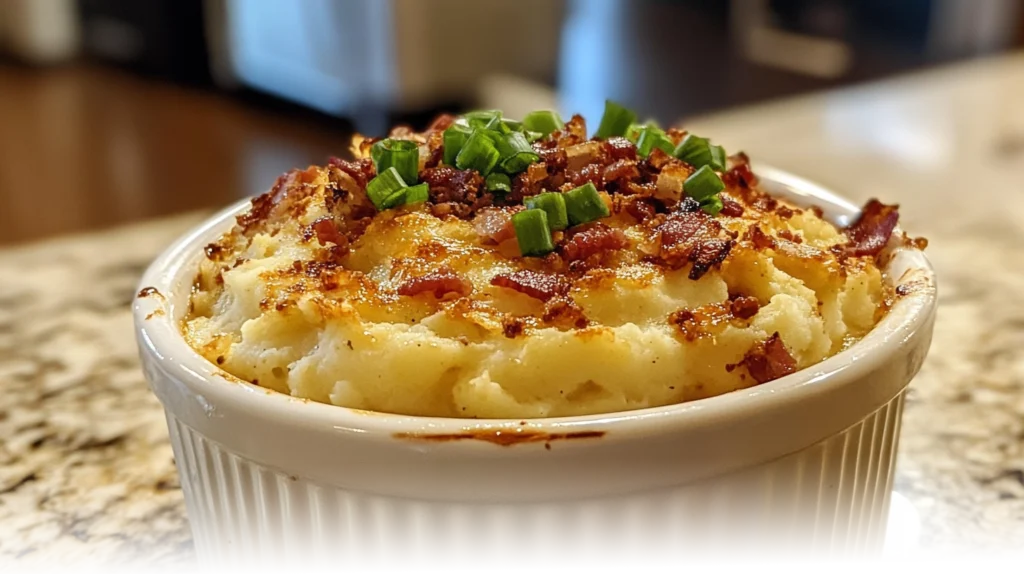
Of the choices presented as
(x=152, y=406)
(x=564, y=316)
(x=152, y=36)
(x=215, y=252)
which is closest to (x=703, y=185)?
(x=564, y=316)

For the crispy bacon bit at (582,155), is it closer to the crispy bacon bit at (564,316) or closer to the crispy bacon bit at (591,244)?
the crispy bacon bit at (591,244)

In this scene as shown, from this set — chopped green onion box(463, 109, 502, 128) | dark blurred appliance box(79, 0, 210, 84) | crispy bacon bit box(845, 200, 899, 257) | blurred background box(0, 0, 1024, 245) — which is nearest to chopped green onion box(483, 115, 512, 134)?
chopped green onion box(463, 109, 502, 128)

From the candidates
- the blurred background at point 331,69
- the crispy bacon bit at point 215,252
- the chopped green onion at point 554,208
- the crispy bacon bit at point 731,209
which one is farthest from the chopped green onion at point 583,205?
the blurred background at point 331,69

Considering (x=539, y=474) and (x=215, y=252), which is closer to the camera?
(x=539, y=474)

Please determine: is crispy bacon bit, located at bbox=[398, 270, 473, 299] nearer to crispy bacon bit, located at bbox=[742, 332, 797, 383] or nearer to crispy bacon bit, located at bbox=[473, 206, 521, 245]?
crispy bacon bit, located at bbox=[473, 206, 521, 245]

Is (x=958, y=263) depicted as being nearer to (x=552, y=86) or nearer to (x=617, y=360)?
(x=617, y=360)

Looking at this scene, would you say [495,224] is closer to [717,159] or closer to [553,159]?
[553,159]

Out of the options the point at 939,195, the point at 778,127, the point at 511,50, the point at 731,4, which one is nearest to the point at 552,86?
the point at 511,50
